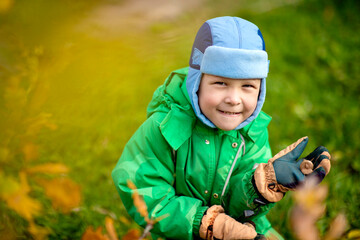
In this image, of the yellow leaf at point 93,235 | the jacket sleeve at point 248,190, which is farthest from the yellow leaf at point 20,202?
the jacket sleeve at point 248,190

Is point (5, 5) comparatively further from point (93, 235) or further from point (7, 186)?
point (93, 235)

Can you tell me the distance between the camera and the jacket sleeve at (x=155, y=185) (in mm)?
1789

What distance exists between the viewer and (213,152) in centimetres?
189

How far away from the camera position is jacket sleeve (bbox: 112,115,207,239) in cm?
179

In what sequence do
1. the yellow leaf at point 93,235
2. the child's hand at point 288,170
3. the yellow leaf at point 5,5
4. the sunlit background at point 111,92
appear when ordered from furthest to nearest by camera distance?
1. the child's hand at point 288,170
2. the yellow leaf at point 93,235
3. the sunlit background at point 111,92
4. the yellow leaf at point 5,5

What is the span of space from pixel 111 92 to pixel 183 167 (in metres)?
2.15

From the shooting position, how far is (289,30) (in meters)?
5.08

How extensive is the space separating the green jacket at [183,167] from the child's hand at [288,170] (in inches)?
3.7

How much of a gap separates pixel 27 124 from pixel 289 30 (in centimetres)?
472

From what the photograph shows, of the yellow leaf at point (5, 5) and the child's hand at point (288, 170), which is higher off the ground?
the yellow leaf at point (5, 5)

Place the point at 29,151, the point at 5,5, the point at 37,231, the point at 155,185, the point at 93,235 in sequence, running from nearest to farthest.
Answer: the point at 5,5 < the point at 29,151 < the point at 93,235 < the point at 37,231 < the point at 155,185

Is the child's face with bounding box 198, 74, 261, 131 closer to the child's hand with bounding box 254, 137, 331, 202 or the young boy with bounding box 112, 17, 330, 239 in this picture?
the young boy with bounding box 112, 17, 330, 239

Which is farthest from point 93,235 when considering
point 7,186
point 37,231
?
point 37,231

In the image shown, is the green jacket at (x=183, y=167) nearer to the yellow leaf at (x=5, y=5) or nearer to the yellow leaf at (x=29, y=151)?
the yellow leaf at (x=29, y=151)
